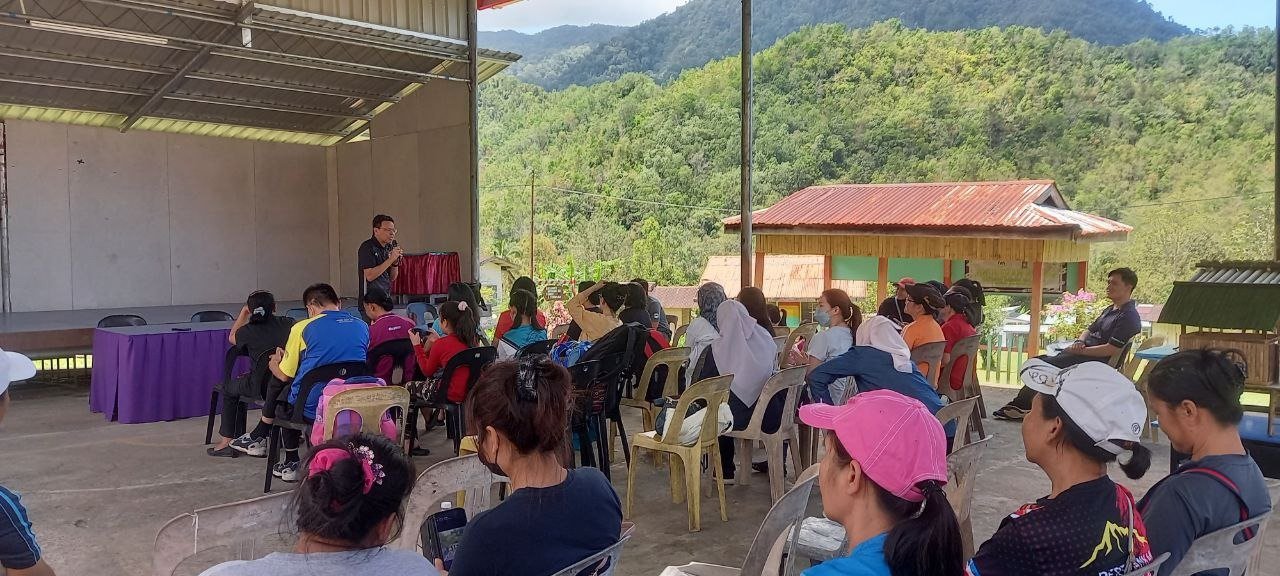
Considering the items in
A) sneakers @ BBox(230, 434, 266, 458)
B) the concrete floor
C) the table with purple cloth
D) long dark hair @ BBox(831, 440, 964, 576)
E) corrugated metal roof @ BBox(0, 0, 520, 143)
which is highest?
corrugated metal roof @ BBox(0, 0, 520, 143)

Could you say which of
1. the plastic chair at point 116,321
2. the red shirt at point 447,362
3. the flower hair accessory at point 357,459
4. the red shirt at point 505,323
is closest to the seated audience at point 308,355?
the red shirt at point 447,362

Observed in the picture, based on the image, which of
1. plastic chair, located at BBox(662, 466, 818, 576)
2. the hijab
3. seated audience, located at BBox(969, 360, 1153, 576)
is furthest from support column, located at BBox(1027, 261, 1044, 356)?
seated audience, located at BBox(969, 360, 1153, 576)

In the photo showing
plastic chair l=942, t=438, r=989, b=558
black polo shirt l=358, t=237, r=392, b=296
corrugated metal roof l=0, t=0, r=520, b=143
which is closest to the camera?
plastic chair l=942, t=438, r=989, b=558

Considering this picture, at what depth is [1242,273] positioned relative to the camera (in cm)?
543

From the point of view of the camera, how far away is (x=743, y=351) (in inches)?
173

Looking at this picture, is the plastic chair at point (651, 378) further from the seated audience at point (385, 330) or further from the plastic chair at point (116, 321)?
the plastic chair at point (116, 321)

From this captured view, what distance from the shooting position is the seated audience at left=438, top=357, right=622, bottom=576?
5.87 ft

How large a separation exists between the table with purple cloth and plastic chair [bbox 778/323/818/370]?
12.9 ft

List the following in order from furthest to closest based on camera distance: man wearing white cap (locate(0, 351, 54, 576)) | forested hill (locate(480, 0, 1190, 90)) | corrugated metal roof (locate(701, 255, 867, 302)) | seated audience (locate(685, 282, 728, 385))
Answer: forested hill (locate(480, 0, 1190, 90))
corrugated metal roof (locate(701, 255, 867, 302))
seated audience (locate(685, 282, 728, 385))
man wearing white cap (locate(0, 351, 54, 576))

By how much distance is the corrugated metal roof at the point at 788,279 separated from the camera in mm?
21812

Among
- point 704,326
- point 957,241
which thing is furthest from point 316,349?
point 957,241

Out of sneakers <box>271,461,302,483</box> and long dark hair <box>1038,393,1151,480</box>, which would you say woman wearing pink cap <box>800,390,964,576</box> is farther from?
sneakers <box>271,461,302,483</box>

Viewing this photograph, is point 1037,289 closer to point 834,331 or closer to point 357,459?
point 834,331

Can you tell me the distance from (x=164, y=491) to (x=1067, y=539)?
437 cm
